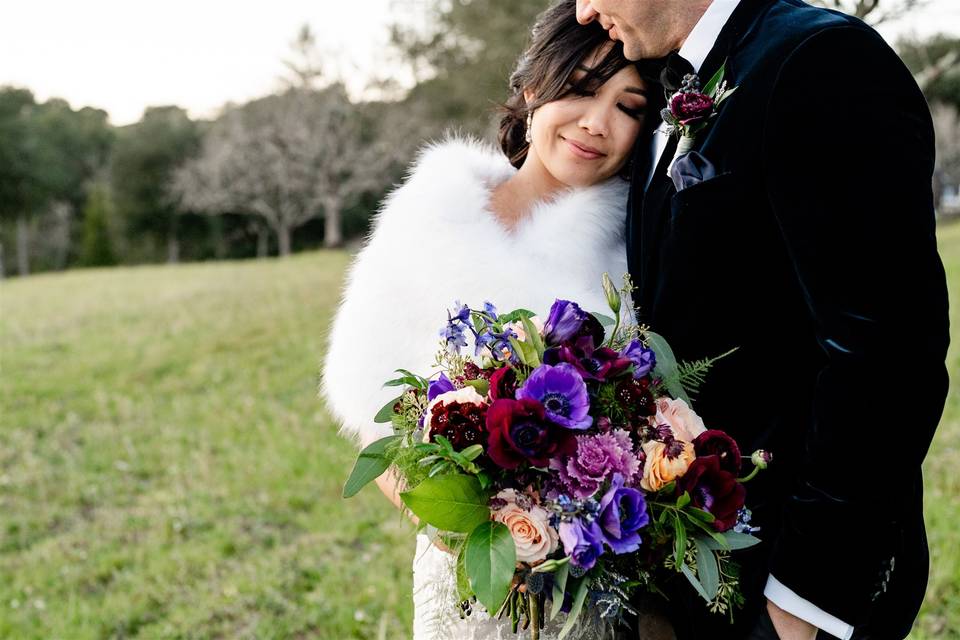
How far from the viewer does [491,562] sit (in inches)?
60.1

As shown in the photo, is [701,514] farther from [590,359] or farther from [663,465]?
[590,359]

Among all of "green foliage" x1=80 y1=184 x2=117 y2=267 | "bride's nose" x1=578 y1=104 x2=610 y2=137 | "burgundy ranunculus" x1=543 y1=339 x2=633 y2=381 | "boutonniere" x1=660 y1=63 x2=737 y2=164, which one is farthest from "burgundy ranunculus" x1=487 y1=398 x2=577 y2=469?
"green foliage" x1=80 y1=184 x2=117 y2=267

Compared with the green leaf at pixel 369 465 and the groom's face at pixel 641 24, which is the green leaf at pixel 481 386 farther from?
the groom's face at pixel 641 24

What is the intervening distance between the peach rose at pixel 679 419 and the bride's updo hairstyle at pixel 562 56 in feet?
3.45

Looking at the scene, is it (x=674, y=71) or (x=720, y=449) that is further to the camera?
(x=674, y=71)

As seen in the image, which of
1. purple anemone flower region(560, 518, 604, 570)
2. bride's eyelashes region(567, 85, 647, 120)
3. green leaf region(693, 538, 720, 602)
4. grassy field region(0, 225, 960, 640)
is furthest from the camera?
grassy field region(0, 225, 960, 640)

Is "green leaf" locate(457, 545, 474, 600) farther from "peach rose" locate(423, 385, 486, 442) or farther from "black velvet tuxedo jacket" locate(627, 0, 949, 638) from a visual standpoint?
"black velvet tuxedo jacket" locate(627, 0, 949, 638)

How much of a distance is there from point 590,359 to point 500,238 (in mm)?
834

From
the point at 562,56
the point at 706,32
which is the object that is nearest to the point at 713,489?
the point at 706,32

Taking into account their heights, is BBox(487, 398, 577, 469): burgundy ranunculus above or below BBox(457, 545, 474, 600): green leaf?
above

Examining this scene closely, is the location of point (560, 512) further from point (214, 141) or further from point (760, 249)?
point (214, 141)

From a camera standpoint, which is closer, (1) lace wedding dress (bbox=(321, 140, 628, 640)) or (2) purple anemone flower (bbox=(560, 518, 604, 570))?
(2) purple anemone flower (bbox=(560, 518, 604, 570))

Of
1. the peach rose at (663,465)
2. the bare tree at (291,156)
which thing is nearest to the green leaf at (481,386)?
the peach rose at (663,465)

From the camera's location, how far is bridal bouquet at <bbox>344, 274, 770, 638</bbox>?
151 cm
